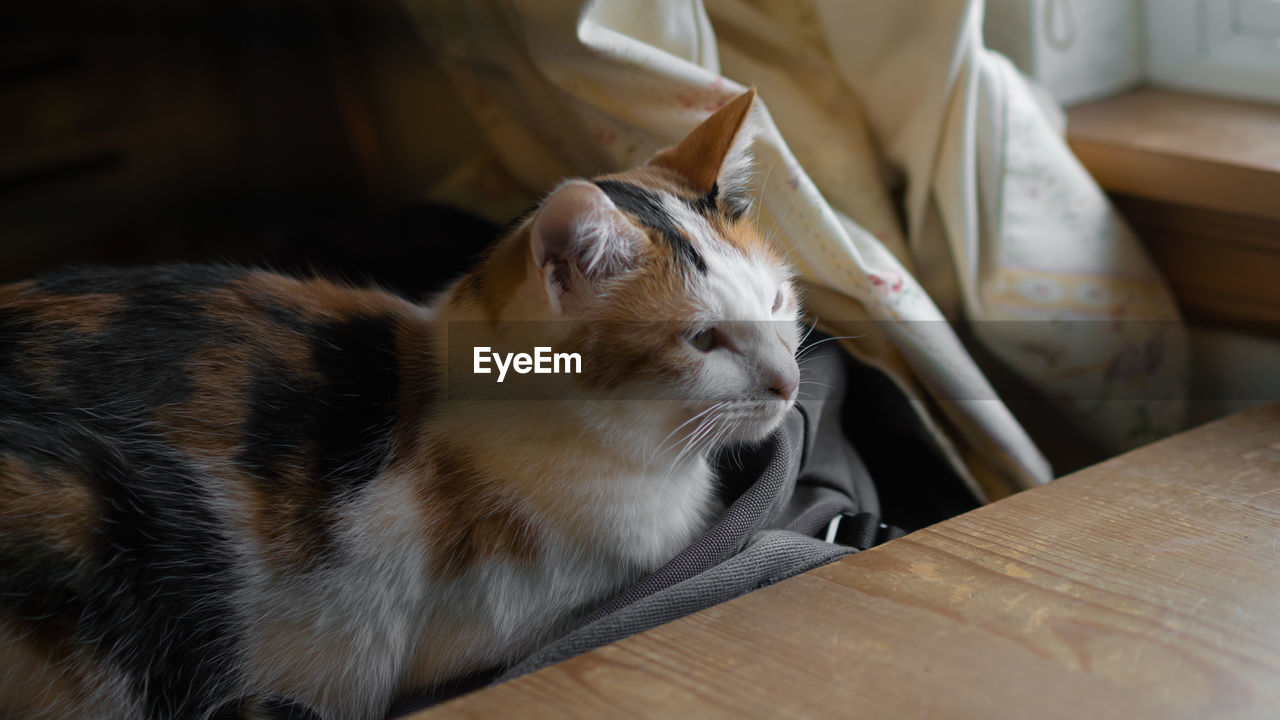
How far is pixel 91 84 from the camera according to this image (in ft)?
4.11

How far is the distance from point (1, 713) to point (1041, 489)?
32.1 inches

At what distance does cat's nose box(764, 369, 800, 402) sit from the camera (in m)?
0.73

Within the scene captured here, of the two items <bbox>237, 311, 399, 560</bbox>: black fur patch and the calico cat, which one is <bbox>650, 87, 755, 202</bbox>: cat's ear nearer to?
the calico cat

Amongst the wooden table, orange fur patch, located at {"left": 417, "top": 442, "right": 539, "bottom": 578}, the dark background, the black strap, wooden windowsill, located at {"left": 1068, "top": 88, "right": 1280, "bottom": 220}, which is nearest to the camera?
the wooden table

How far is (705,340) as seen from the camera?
72 cm

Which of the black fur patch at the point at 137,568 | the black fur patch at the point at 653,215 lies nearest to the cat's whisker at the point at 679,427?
the black fur patch at the point at 653,215

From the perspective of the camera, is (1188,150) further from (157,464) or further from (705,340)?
(157,464)

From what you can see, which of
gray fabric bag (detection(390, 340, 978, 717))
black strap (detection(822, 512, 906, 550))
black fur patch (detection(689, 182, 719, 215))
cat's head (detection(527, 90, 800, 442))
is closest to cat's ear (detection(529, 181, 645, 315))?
cat's head (detection(527, 90, 800, 442))

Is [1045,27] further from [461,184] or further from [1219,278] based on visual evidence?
[461,184]

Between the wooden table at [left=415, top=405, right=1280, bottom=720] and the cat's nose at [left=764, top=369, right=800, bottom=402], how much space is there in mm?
142

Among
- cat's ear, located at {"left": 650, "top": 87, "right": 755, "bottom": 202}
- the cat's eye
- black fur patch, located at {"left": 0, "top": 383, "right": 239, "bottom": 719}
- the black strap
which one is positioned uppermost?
cat's ear, located at {"left": 650, "top": 87, "right": 755, "bottom": 202}

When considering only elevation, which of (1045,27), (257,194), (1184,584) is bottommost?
(1184,584)

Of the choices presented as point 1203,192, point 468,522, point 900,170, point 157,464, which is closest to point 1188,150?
point 1203,192

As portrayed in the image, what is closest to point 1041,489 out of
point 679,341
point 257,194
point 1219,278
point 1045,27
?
point 679,341
